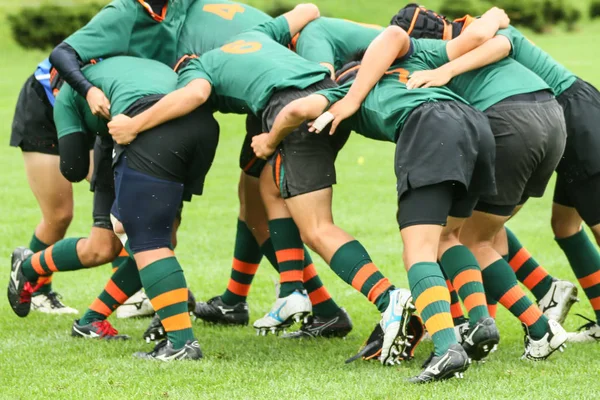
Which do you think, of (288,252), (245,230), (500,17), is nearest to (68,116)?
(245,230)

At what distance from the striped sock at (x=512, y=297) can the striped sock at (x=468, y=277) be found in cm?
18

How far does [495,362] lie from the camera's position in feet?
17.4

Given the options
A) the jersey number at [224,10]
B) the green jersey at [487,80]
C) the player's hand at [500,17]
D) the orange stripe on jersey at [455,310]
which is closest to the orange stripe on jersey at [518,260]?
the orange stripe on jersey at [455,310]

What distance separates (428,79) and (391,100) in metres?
0.26

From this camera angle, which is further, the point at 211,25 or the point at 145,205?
the point at 211,25

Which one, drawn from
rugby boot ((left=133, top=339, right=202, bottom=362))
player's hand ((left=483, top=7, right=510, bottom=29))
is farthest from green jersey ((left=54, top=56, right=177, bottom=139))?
player's hand ((left=483, top=7, right=510, bottom=29))

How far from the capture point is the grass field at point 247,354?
15.1ft

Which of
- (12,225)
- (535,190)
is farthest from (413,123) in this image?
(12,225)

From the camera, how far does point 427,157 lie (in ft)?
15.7

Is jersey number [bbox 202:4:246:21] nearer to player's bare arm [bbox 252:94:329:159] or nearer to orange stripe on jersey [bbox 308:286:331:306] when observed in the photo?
player's bare arm [bbox 252:94:329:159]

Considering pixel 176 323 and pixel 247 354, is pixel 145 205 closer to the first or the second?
pixel 176 323

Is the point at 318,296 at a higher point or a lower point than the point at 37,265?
higher

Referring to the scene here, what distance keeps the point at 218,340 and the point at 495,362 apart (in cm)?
177

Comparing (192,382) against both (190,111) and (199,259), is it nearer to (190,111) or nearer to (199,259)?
(190,111)
